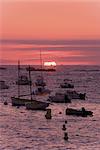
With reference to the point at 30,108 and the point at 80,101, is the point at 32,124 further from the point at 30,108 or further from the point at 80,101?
the point at 80,101

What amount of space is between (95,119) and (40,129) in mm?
12201

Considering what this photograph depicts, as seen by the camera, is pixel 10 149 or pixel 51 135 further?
pixel 51 135

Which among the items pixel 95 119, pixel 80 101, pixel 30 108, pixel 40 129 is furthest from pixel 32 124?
pixel 80 101

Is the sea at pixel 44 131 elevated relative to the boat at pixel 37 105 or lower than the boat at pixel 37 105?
lower

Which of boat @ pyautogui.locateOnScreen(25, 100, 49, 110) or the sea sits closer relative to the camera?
the sea

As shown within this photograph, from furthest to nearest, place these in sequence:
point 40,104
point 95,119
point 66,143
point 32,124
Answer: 1. point 40,104
2. point 95,119
3. point 32,124
4. point 66,143

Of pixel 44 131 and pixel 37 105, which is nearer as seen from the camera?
pixel 44 131

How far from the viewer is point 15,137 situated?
52531mm

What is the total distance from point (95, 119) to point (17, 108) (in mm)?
17408

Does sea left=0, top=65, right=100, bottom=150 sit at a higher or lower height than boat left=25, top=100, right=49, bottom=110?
lower

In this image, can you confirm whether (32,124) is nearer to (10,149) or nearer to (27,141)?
(27,141)

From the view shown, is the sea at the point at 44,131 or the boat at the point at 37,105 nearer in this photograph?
the sea at the point at 44,131

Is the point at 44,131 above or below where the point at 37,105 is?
below

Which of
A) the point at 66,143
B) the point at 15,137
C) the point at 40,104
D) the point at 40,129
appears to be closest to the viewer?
the point at 66,143
